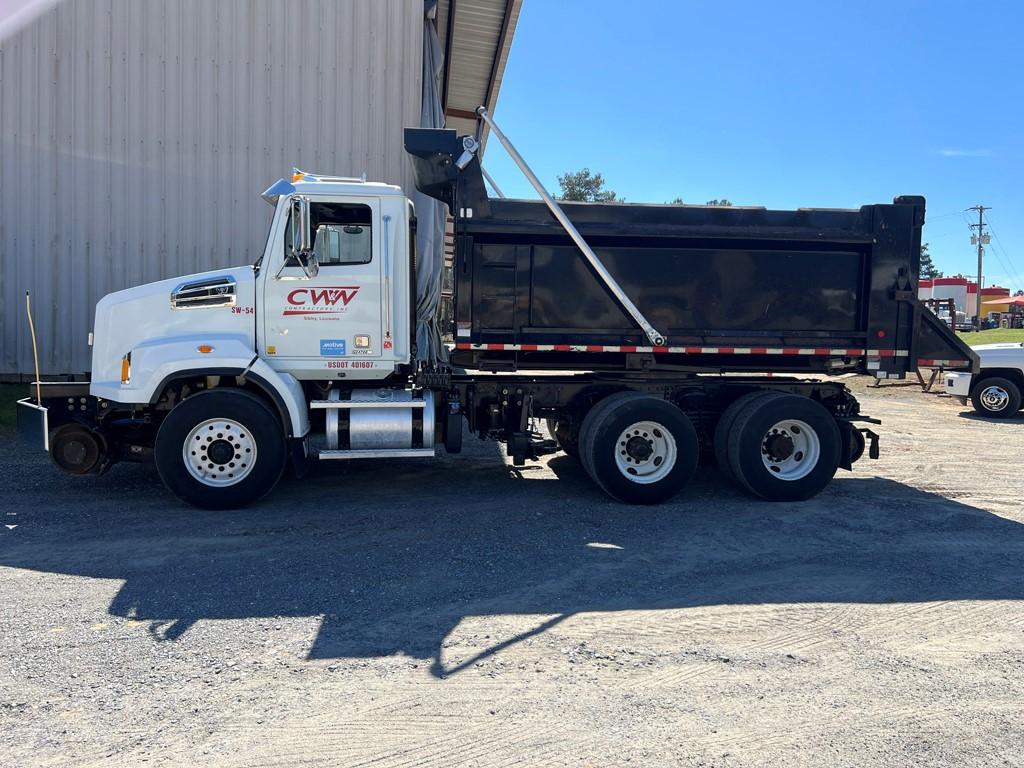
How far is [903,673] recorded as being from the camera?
385 centimetres

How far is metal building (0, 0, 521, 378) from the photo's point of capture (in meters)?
10.9

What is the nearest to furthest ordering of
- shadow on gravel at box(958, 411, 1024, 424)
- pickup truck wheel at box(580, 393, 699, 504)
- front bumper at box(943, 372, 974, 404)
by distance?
pickup truck wheel at box(580, 393, 699, 504)
shadow on gravel at box(958, 411, 1024, 424)
front bumper at box(943, 372, 974, 404)

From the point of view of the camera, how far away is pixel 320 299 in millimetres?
6844

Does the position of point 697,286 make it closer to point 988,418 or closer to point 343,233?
point 343,233

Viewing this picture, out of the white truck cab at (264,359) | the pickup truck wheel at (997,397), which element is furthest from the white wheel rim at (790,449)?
the pickup truck wheel at (997,397)

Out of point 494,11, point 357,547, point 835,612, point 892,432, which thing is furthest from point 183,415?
point 892,432

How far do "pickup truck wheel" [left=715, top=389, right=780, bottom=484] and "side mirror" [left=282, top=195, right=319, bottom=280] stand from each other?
4.14 m

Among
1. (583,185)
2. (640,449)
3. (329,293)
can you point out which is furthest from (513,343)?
(583,185)

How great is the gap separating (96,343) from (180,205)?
4885 mm

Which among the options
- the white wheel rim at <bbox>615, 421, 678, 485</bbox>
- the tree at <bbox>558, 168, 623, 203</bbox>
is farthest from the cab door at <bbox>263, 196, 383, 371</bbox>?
the tree at <bbox>558, 168, 623, 203</bbox>

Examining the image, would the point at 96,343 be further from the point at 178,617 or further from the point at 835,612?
the point at 835,612

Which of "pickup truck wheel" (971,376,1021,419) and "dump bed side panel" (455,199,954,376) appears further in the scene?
"pickup truck wheel" (971,376,1021,419)

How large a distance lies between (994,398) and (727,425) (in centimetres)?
958

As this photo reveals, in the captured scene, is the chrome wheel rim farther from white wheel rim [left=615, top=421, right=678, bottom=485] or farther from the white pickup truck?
white wheel rim [left=615, top=421, right=678, bottom=485]
